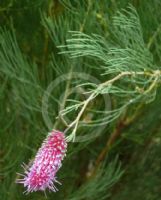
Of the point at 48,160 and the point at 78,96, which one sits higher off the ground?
the point at 48,160

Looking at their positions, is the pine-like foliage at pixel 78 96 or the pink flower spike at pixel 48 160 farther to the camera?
the pine-like foliage at pixel 78 96

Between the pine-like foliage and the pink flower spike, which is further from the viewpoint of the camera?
the pine-like foliage

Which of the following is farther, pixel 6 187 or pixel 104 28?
pixel 6 187

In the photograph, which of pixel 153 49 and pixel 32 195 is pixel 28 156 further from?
pixel 153 49

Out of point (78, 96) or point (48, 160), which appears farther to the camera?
point (78, 96)

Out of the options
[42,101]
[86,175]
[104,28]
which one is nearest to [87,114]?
[42,101]

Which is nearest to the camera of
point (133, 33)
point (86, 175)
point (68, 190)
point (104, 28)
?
point (133, 33)

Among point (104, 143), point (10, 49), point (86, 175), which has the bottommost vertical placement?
point (86, 175)

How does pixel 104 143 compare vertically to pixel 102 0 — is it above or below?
below
